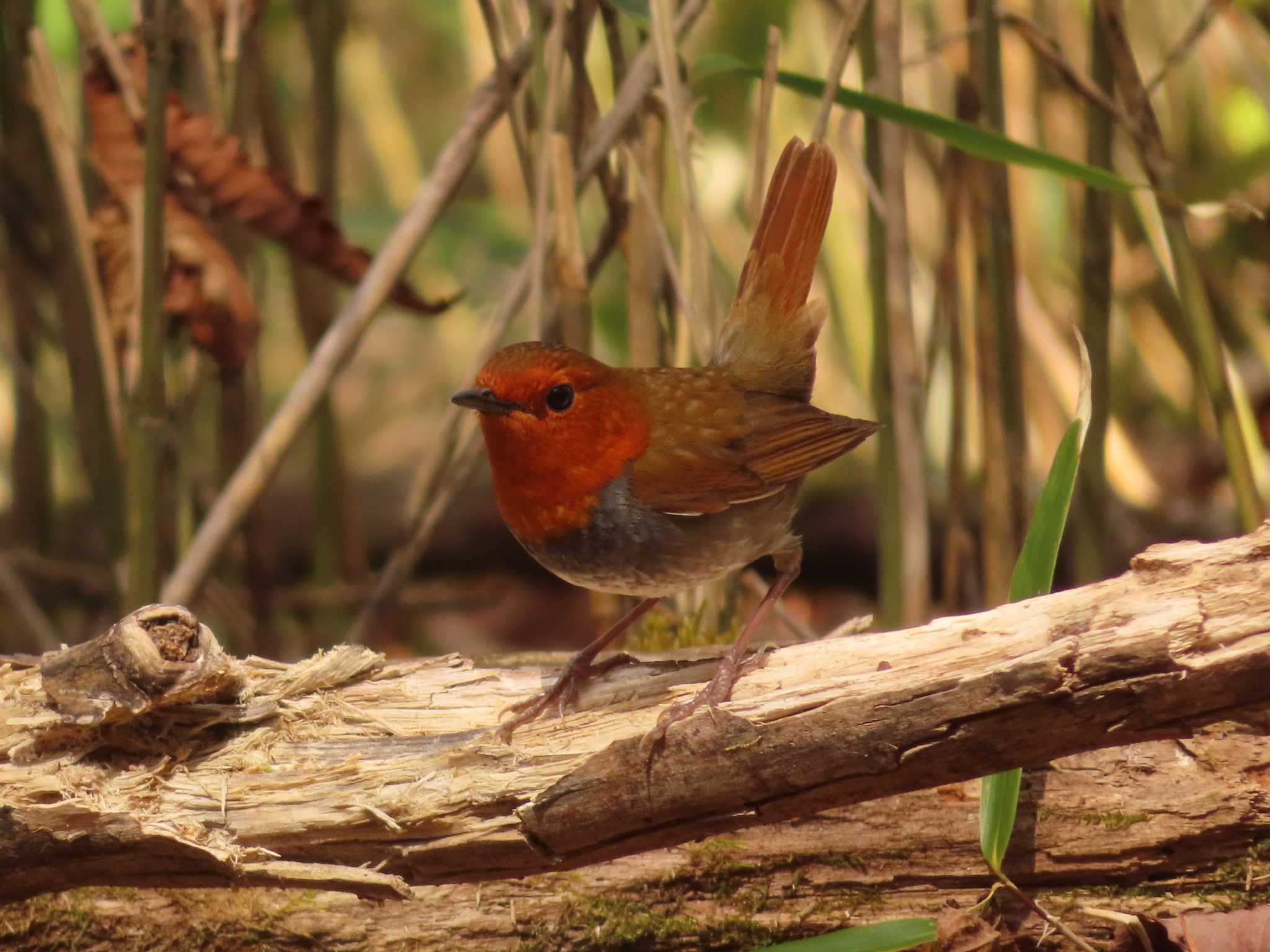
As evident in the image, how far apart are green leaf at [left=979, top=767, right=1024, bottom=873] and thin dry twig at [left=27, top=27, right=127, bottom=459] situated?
232 centimetres

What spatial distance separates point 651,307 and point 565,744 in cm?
131

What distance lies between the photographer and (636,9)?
291 cm

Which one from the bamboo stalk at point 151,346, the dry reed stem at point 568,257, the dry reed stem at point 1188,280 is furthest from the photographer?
the dry reed stem at point 568,257

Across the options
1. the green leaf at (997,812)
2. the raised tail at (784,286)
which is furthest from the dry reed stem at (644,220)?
the green leaf at (997,812)

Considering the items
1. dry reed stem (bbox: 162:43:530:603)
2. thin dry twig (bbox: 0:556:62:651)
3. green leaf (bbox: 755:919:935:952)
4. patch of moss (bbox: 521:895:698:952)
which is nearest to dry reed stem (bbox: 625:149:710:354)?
dry reed stem (bbox: 162:43:530:603)

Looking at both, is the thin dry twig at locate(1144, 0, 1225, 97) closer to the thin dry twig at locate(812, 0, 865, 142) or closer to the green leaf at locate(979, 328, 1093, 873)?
the thin dry twig at locate(812, 0, 865, 142)

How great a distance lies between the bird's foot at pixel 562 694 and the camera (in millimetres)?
2488

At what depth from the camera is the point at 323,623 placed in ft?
14.3

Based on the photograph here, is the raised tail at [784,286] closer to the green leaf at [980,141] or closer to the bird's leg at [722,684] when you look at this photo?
the green leaf at [980,141]

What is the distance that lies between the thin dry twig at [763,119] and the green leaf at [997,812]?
1619mm

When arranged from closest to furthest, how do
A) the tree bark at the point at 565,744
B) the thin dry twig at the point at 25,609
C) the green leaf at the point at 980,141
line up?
the tree bark at the point at 565,744 → the green leaf at the point at 980,141 → the thin dry twig at the point at 25,609

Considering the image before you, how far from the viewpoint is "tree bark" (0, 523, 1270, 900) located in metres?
1.88

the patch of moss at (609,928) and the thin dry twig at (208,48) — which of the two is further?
the thin dry twig at (208,48)

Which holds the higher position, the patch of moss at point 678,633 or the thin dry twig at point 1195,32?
the thin dry twig at point 1195,32
